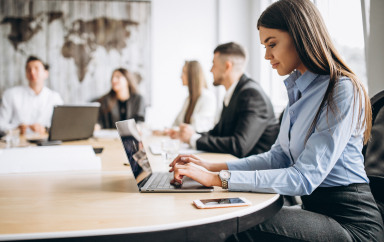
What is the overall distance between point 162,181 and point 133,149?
0.15 m

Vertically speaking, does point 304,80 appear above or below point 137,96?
above

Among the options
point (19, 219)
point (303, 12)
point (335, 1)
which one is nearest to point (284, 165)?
point (303, 12)

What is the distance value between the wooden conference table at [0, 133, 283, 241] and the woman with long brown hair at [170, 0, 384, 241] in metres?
0.08

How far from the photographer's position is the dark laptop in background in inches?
92.2

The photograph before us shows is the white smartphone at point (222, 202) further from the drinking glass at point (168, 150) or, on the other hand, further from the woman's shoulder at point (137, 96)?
the woman's shoulder at point (137, 96)

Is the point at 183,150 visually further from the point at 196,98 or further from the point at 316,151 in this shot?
the point at 196,98

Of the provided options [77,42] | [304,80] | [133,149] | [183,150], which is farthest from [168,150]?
[77,42]

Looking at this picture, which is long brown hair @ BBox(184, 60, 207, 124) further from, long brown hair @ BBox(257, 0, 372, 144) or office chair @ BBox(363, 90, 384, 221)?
long brown hair @ BBox(257, 0, 372, 144)

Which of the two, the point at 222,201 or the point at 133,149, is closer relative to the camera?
the point at 222,201

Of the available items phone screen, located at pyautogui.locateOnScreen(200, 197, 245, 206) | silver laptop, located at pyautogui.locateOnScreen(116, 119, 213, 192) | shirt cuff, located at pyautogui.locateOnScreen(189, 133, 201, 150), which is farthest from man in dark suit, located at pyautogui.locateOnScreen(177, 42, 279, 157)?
phone screen, located at pyautogui.locateOnScreen(200, 197, 245, 206)

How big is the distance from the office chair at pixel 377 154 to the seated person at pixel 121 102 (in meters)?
3.05

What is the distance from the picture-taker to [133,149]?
4.09 ft

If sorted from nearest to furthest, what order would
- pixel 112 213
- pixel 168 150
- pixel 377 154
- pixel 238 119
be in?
pixel 112 213 < pixel 377 154 < pixel 168 150 < pixel 238 119

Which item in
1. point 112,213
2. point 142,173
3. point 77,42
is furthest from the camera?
point 77,42
